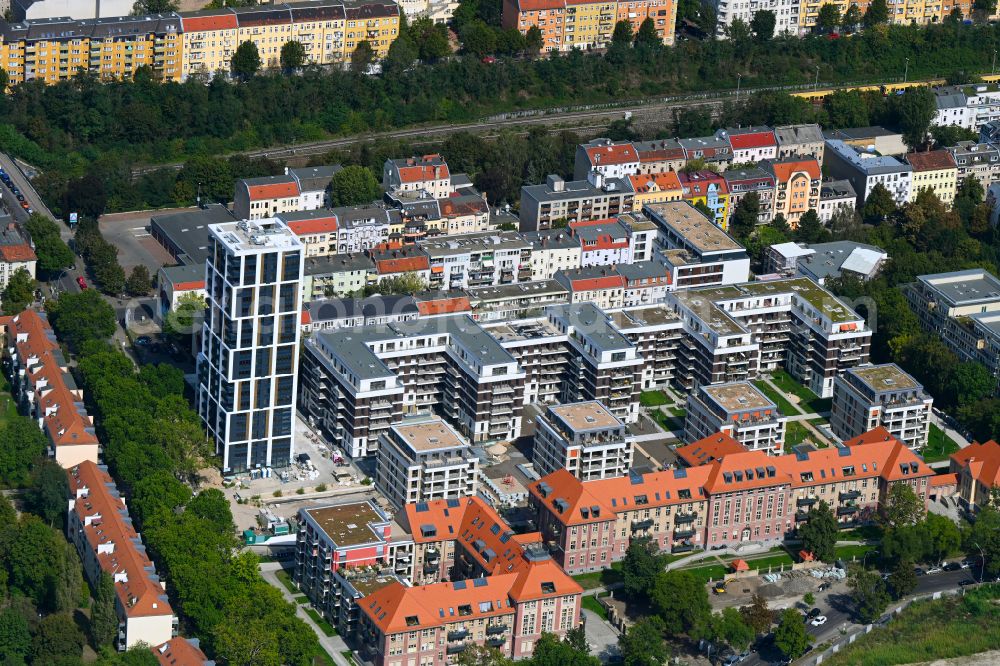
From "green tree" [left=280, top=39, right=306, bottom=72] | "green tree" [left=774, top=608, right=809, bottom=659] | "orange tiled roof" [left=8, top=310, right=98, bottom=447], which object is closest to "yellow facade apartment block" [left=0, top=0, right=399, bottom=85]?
"green tree" [left=280, top=39, right=306, bottom=72]

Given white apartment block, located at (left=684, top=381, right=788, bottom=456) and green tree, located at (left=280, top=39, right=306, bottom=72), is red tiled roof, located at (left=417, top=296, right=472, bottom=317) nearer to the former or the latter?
white apartment block, located at (left=684, top=381, right=788, bottom=456)

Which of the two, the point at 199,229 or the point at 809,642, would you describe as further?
the point at 199,229

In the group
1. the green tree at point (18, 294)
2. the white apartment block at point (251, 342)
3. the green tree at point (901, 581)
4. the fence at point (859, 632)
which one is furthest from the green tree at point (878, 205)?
the green tree at point (18, 294)

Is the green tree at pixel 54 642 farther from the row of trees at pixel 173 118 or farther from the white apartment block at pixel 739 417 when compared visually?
the row of trees at pixel 173 118

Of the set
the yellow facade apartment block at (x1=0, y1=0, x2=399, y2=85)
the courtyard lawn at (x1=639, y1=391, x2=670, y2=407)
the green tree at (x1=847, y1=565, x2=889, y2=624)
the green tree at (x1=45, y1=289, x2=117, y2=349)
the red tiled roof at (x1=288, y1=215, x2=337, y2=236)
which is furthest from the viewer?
the yellow facade apartment block at (x1=0, y1=0, x2=399, y2=85)

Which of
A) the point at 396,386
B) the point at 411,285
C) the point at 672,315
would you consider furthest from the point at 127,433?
the point at 672,315

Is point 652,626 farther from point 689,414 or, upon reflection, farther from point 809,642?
point 689,414
